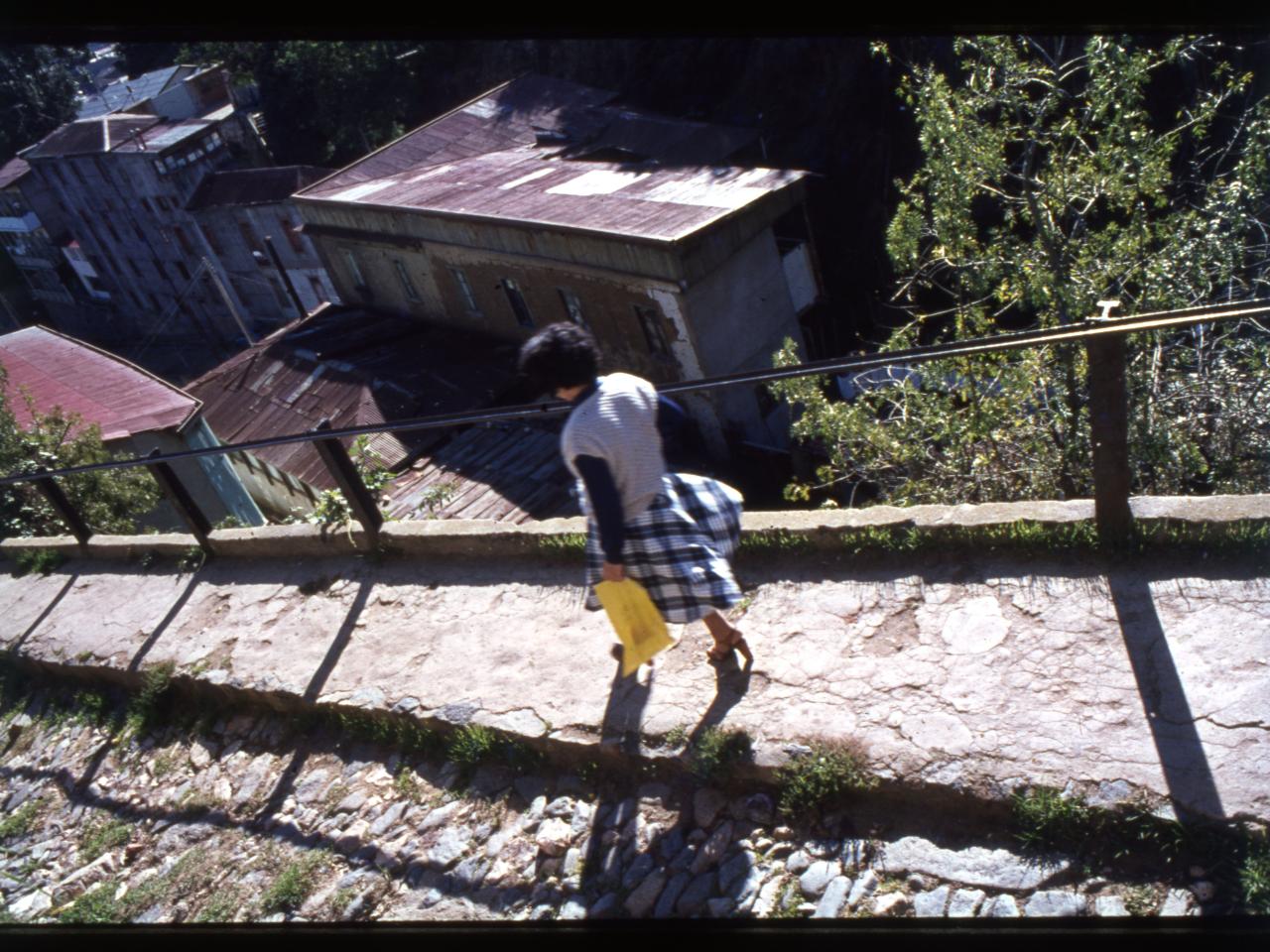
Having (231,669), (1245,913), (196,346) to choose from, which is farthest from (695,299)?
(196,346)

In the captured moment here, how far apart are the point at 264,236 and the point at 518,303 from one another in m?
11.8

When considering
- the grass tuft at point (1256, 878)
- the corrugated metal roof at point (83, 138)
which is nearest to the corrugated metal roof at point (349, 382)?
the corrugated metal roof at point (83, 138)

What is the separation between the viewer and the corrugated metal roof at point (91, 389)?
12500 mm

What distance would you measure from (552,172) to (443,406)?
4279 millimetres

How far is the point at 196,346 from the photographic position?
95.3 ft

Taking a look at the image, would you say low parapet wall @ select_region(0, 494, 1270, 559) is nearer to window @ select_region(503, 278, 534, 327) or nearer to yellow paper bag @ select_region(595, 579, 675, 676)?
yellow paper bag @ select_region(595, 579, 675, 676)

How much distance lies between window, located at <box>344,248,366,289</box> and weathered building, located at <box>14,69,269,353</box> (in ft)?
19.2

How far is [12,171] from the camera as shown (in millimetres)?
25891

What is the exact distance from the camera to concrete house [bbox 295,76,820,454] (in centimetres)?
1293

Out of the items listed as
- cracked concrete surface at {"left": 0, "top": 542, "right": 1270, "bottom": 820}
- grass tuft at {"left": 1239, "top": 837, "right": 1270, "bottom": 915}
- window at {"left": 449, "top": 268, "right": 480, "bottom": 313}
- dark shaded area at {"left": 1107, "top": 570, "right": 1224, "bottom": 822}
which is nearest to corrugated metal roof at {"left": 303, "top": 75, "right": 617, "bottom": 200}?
window at {"left": 449, "top": 268, "right": 480, "bottom": 313}

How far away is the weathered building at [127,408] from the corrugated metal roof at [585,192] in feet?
16.0

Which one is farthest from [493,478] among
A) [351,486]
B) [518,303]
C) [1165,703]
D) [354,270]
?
[1165,703]

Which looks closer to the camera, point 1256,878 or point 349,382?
point 1256,878

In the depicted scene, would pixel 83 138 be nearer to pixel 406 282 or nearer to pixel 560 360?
pixel 406 282
